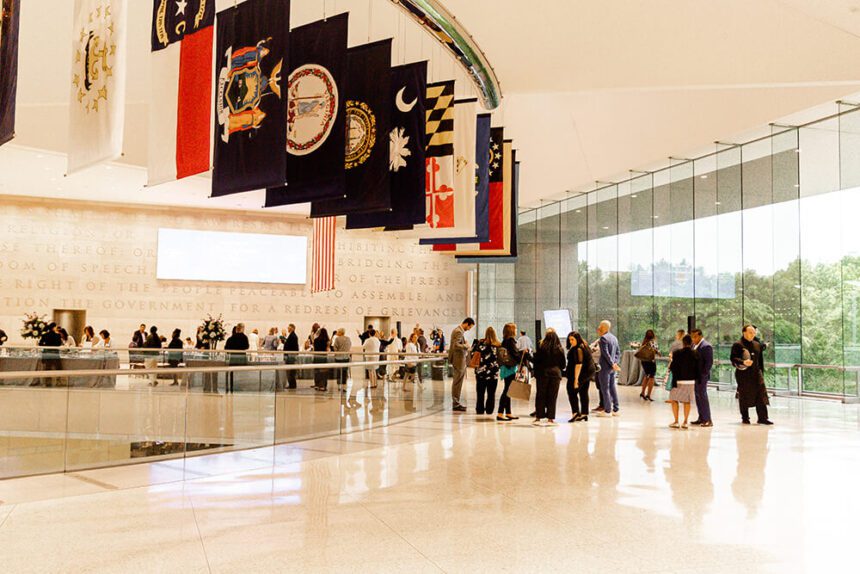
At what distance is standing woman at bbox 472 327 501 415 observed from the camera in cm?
1266

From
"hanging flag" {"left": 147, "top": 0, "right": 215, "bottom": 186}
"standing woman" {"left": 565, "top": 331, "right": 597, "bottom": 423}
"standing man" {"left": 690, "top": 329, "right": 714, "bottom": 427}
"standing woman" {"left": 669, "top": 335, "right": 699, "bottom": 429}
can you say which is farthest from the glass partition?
"hanging flag" {"left": 147, "top": 0, "right": 215, "bottom": 186}

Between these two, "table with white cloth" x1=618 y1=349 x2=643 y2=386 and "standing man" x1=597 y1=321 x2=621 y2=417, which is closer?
"standing man" x1=597 y1=321 x2=621 y2=417

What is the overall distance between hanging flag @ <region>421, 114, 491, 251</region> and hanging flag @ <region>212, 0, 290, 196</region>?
5765 millimetres

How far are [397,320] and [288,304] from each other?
17.2 ft

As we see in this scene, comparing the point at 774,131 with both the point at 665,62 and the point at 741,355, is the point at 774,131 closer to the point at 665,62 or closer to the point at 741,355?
the point at 665,62

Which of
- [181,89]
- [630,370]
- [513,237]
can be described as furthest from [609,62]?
[630,370]

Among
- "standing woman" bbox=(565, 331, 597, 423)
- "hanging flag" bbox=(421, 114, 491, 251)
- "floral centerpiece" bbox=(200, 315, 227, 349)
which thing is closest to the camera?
"standing woman" bbox=(565, 331, 597, 423)

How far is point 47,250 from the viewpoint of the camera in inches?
1137

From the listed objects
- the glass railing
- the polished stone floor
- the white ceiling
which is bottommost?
the polished stone floor

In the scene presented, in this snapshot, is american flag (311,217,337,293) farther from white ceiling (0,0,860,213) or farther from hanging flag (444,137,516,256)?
hanging flag (444,137,516,256)

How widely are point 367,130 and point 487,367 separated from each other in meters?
5.42

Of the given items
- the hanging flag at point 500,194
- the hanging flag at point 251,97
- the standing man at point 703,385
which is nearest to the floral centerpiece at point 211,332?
the hanging flag at point 500,194

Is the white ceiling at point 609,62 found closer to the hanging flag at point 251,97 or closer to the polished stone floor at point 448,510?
the hanging flag at point 251,97

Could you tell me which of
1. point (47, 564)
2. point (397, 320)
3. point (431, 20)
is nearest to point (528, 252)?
Result: point (397, 320)
